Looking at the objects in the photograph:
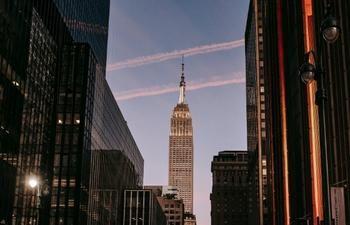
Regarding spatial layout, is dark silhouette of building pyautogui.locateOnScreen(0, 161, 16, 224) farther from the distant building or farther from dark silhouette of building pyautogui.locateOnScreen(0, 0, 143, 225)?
the distant building

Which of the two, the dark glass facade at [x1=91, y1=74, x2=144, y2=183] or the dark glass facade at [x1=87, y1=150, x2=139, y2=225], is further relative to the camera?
the dark glass facade at [x1=91, y1=74, x2=144, y2=183]

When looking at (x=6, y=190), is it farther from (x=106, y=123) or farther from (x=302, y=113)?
(x=106, y=123)

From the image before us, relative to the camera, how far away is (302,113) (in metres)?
56.0

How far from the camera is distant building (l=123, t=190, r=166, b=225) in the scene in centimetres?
13088

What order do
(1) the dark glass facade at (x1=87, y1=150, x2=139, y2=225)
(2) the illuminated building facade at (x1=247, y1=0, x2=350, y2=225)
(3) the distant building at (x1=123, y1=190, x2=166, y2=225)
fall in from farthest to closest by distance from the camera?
1. (3) the distant building at (x1=123, y1=190, x2=166, y2=225)
2. (1) the dark glass facade at (x1=87, y1=150, x2=139, y2=225)
3. (2) the illuminated building facade at (x1=247, y1=0, x2=350, y2=225)

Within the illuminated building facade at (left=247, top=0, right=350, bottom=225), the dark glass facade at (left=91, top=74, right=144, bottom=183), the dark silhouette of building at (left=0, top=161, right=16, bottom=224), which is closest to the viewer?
the illuminated building facade at (left=247, top=0, right=350, bottom=225)

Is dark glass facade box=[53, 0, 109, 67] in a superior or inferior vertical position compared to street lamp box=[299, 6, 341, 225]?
superior

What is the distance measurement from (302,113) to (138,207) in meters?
86.0

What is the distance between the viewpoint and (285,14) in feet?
224

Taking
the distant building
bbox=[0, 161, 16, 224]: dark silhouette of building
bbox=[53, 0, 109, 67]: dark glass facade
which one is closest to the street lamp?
bbox=[0, 161, 16, 224]: dark silhouette of building

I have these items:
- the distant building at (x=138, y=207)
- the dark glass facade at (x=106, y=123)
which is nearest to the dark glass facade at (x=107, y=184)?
the dark glass facade at (x=106, y=123)

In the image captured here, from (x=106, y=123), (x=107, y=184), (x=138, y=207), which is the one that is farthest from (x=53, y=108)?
(x=138, y=207)

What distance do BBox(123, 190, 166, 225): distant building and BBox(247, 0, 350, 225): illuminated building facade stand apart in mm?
52324

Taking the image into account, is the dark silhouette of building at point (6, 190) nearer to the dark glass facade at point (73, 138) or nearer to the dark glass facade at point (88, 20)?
the dark glass facade at point (73, 138)
